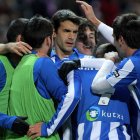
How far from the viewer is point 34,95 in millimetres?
4152

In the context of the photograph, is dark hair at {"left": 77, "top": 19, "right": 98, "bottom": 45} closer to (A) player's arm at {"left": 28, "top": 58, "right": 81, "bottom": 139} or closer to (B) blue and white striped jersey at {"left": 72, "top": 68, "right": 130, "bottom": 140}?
(B) blue and white striped jersey at {"left": 72, "top": 68, "right": 130, "bottom": 140}

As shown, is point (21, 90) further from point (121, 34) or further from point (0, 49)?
point (121, 34)

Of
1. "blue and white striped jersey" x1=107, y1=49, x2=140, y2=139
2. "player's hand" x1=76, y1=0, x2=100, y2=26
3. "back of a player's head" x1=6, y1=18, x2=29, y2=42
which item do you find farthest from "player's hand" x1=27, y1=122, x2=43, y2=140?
"player's hand" x1=76, y1=0, x2=100, y2=26

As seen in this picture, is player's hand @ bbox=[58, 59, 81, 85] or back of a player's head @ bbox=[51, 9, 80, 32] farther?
back of a player's head @ bbox=[51, 9, 80, 32]

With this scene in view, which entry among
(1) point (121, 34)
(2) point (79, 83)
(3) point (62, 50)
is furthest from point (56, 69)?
(3) point (62, 50)

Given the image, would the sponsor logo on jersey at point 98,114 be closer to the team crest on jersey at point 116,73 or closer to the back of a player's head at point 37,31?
the team crest on jersey at point 116,73

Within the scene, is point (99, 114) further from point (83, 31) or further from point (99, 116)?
point (83, 31)

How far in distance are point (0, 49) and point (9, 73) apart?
9.4 inches

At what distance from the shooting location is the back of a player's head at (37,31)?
4.28m

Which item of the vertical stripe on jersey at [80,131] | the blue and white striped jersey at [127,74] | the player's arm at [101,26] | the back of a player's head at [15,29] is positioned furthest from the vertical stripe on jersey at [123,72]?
the back of a player's head at [15,29]

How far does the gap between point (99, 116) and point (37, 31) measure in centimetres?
81

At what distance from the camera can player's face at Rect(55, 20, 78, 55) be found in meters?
5.23

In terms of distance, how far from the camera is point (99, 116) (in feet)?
13.7

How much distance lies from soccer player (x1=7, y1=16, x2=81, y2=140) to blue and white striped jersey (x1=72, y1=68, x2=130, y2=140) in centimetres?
14
